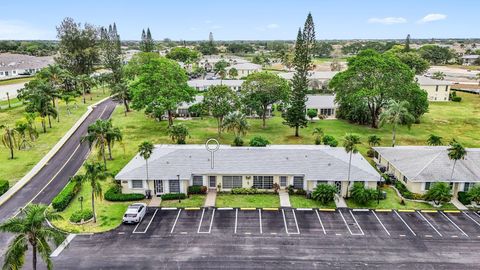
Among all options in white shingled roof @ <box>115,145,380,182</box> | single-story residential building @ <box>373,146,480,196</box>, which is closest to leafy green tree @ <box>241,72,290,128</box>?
white shingled roof @ <box>115,145,380,182</box>

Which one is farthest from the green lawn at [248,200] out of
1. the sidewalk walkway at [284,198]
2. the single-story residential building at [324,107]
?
the single-story residential building at [324,107]

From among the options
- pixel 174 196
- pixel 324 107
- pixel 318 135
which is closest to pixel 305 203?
pixel 174 196

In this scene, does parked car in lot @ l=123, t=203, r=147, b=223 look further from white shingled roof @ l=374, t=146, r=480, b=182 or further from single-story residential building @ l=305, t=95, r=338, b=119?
single-story residential building @ l=305, t=95, r=338, b=119

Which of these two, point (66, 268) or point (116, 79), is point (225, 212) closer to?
point (66, 268)

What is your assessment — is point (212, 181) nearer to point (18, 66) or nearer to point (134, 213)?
point (134, 213)

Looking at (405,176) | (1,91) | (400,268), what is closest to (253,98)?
(405,176)

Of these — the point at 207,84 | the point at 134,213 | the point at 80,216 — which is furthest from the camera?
the point at 207,84

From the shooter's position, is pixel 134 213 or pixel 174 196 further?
pixel 174 196
